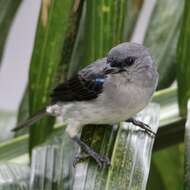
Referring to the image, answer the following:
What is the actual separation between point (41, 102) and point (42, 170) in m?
0.49

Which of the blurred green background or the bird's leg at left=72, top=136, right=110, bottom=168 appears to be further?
the blurred green background

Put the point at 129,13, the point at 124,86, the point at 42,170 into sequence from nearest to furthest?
1. the point at 42,170
2. the point at 124,86
3. the point at 129,13

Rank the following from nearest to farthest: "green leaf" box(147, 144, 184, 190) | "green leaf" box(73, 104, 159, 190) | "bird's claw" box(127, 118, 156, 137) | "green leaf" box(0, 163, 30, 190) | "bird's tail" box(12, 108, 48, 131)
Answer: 1. "green leaf" box(73, 104, 159, 190)
2. "green leaf" box(0, 163, 30, 190)
3. "bird's claw" box(127, 118, 156, 137)
4. "green leaf" box(147, 144, 184, 190)
5. "bird's tail" box(12, 108, 48, 131)

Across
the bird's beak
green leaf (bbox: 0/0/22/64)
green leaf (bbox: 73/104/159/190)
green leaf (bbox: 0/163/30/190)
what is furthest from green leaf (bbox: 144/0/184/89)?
green leaf (bbox: 0/163/30/190)

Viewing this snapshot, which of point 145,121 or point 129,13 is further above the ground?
point 129,13

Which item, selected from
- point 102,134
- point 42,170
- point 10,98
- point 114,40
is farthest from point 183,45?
point 10,98

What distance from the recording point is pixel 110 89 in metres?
2.44

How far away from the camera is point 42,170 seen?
5.97 ft

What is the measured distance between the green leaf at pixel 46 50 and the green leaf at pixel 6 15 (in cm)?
26

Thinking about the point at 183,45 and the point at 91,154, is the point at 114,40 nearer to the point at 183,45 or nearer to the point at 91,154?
the point at 183,45

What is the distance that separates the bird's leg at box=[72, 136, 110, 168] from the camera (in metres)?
1.83

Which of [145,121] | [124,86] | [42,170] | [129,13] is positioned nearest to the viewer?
[42,170]

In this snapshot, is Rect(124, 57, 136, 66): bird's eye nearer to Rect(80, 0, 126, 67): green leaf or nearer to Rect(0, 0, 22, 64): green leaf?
Rect(80, 0, 126, 67): green leaf

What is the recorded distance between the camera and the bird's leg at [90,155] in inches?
72.0
